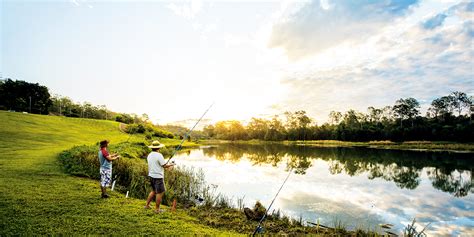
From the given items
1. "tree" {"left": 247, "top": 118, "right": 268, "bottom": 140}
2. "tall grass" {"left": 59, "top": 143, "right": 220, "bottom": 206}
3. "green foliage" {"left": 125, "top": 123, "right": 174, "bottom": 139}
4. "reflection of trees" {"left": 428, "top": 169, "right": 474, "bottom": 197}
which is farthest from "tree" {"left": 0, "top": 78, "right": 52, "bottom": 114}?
→ "reflection of trees" {"left": 428, "top": 169, "right": 474, "bottom": 197}

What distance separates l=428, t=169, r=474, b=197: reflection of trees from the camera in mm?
15859

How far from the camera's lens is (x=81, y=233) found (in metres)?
5.88

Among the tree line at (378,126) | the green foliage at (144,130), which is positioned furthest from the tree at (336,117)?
the green foliage at (144,130)

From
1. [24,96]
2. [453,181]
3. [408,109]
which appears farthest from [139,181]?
[408,109]

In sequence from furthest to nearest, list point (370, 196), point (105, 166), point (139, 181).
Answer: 1. point (370, 196)
2. point (139, 181)
3. point (105, 166)

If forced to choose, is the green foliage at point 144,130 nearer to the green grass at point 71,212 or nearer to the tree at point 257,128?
the tree at point 257,128

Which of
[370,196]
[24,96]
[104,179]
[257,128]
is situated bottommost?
[370,196]

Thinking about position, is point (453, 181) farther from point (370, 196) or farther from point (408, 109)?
point (408, 109)

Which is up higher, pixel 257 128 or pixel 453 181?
pixel 257 128

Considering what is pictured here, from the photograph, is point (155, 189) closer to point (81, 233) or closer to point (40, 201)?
point (81, 233)

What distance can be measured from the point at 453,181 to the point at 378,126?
223 feet

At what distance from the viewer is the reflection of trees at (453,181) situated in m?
15.9

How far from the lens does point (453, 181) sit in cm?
1856

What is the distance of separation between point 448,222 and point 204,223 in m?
9.80
